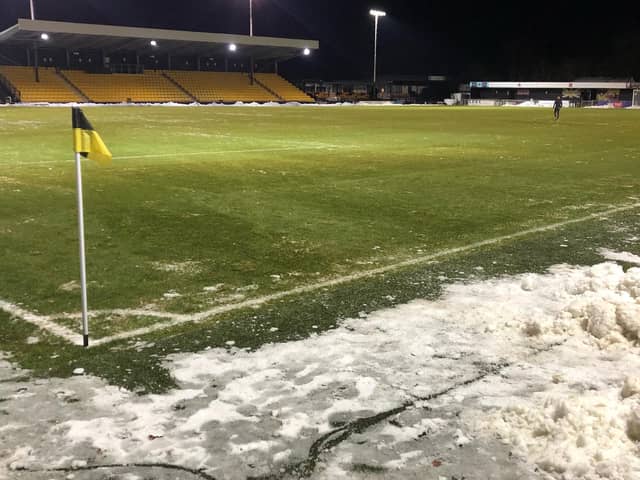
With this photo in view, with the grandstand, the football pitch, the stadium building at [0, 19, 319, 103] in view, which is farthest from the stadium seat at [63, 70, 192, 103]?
the football pitch

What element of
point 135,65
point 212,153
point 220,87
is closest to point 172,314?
point 212,153

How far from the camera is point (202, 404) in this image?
3387 mm

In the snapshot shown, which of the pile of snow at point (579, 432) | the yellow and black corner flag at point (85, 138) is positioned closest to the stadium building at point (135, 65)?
the yellow and black corner flag at point (85, 138)

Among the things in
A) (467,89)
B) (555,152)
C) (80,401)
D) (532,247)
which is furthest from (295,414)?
(467,89)

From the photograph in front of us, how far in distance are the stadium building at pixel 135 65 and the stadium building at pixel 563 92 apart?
3067 centimetres

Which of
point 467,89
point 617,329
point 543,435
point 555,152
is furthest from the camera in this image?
point 467,89

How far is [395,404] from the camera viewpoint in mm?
3395

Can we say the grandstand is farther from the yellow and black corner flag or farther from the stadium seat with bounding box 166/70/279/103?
the yellow and black corner flag

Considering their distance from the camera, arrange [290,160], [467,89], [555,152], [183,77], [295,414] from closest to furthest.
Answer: [295,414], [290,160], [555,152], [183,77], [467,89]

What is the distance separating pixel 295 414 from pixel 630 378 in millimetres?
1696

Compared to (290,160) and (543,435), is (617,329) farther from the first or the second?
(290,160)

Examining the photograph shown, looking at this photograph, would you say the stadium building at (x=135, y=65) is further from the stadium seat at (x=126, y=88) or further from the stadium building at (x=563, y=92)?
the stadium building at (x=563, y=92)

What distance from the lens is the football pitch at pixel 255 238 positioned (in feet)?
14.9

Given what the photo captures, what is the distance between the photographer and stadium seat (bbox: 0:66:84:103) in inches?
2056
